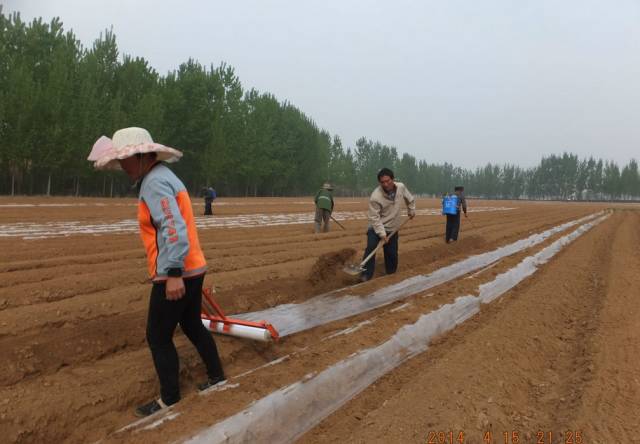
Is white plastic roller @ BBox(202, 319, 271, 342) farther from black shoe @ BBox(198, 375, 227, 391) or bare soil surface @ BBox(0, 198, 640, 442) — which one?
black shoe @ BBox(198, 375, 227, 391)

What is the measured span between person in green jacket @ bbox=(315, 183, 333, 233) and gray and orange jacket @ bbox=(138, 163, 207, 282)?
31.1 ft

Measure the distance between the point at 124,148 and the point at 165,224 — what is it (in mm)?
537

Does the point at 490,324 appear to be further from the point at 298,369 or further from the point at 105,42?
the point at 105,42

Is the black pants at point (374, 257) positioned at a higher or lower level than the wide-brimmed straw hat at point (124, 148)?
lower

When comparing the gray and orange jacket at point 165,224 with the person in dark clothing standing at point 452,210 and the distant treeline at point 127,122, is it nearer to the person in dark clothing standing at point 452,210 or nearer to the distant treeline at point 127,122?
the person in dark clothing standing at point 452,210

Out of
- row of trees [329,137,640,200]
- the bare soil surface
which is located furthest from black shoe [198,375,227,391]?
row of trees [329,137,640,200]

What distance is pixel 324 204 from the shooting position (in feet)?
40.9

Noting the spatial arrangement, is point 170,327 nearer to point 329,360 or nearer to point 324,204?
point 329,360

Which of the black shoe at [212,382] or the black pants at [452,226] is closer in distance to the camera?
the black shoe at [212,382]

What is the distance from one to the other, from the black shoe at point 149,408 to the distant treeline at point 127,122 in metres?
28.4

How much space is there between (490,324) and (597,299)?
7.56ft

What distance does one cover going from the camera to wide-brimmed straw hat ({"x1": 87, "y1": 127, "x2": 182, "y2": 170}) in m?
2.53

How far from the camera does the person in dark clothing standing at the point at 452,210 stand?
36.9 feet

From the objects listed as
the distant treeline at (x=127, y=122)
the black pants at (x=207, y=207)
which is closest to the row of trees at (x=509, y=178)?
the distant treeline at (x=127, y=122)
